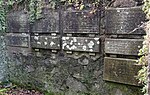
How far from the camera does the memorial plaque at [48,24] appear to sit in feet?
12.6

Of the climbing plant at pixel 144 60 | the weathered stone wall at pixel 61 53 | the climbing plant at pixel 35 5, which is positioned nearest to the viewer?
the climbing plant at pixel 144 60

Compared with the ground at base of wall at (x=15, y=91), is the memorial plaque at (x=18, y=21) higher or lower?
higher

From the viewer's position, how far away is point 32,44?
13.8ft

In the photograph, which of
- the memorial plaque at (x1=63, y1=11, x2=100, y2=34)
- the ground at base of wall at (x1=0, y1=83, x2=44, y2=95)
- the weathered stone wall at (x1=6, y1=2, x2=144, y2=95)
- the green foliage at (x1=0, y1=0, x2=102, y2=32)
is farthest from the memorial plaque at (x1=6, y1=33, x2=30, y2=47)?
the memorial plaque at (x1=63, y1=11, x2=100, y2=34)

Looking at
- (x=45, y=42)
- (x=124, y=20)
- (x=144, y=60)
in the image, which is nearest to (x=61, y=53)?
(x=45, y=42)

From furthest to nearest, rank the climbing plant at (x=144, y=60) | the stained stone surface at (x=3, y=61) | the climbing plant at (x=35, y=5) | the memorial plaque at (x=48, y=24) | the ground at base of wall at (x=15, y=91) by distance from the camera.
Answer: the stained stone surface at (x=3, y=61)
the ground at base of wall at (x=15, y=91)
the memorial plaque at (x=48, y=24)
the climbing plant at (x=35, y=5)
the climbing plant at (x=144, y=60)

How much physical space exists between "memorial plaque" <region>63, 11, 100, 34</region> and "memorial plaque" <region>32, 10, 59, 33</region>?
18cm

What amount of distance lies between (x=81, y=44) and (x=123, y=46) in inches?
26.6

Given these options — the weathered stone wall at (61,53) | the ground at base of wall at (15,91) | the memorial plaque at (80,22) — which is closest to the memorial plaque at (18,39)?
the weathered stone wall at (61,53)

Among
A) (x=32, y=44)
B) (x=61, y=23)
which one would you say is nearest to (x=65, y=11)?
(x=61, y=23)

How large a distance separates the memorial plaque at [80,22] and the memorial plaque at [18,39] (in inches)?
35.6

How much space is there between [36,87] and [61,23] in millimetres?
1263

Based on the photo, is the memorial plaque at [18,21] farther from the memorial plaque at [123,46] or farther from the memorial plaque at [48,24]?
the memorial plaque at [123,46]

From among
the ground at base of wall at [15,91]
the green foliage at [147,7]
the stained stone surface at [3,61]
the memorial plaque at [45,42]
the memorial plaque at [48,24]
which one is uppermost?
the green foliage at [147,7]
